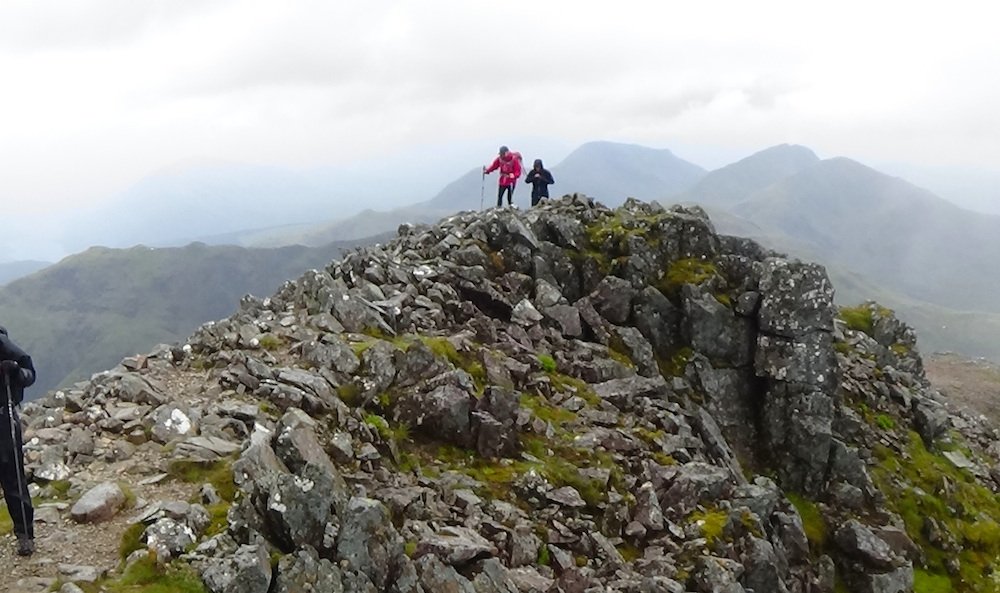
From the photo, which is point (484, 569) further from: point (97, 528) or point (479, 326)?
point (479, 326)

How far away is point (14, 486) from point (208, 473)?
4206 mm

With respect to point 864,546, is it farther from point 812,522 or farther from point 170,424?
point 170,424

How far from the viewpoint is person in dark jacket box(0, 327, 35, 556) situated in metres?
14.0

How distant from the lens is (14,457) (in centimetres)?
1433

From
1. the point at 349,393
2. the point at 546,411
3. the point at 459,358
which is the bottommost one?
the point at 546,411

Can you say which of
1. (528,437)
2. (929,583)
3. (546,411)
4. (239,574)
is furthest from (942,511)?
(239,574)

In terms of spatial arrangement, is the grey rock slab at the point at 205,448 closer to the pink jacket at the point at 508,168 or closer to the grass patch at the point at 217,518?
the grass patch at the point at 217,518

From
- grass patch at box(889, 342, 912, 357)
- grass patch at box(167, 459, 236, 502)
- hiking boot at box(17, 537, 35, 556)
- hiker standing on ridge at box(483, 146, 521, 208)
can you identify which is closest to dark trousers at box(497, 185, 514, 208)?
hiker standing on ridge at box(483, 146, 521, 208)

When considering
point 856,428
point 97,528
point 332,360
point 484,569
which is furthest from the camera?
point 856,428

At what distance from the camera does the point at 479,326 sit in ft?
100.0

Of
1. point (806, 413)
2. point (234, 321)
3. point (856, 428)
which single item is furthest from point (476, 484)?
point (856, 428)

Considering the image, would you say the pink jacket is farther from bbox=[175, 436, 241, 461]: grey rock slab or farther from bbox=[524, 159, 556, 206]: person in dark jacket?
bbox=[175, 436, 241, 461]: grey rock slab

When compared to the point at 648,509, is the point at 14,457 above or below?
above

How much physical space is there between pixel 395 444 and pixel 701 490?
11.0m
